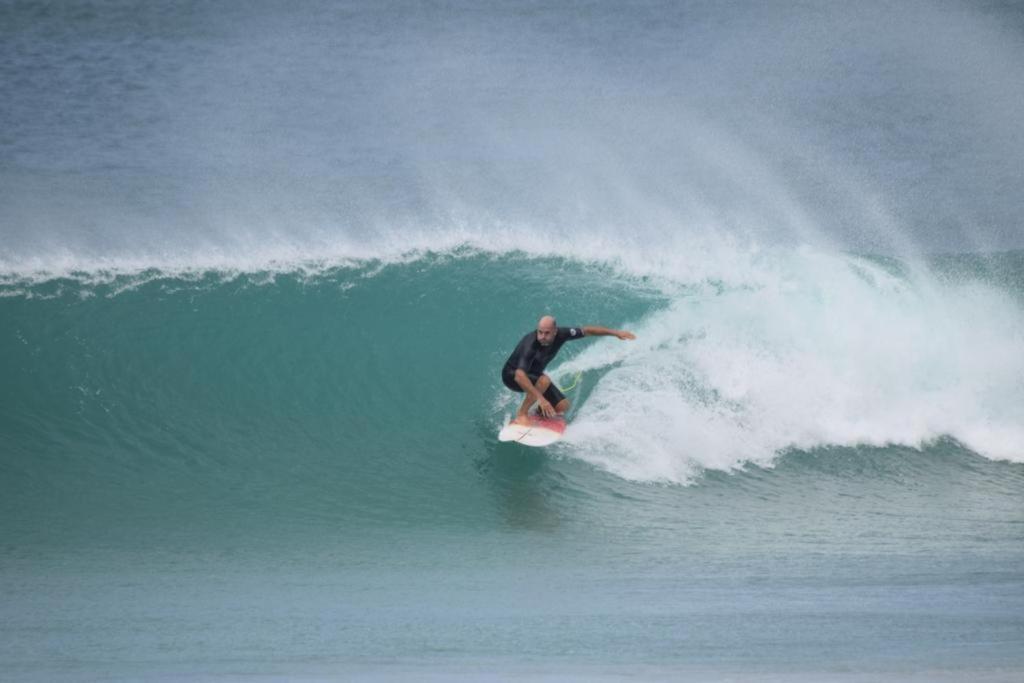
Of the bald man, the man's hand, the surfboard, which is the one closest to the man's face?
the bald man

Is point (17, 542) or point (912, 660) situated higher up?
point (912, 660)

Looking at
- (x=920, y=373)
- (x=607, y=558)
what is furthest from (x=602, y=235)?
(x=607, y=558)

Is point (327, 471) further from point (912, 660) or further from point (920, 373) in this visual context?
point (920, 373)

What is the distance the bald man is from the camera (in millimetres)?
9055

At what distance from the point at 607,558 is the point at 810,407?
3.83 meters

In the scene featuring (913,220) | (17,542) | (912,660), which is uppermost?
(912,660)

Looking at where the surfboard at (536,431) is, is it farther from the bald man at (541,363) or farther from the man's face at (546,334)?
the man's face at (546,334)

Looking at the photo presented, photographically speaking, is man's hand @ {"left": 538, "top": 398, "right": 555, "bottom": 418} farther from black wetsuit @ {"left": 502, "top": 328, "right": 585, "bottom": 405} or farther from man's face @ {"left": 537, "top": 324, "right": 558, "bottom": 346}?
man's face @ {"left": 537, "top": 324, "right": 558, "bottom": 346}

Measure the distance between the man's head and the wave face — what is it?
106cm

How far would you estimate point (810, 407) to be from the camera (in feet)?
34.1

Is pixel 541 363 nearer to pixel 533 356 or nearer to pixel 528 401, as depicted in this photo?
pixel 533 356

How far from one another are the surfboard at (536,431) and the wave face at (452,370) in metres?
0.15

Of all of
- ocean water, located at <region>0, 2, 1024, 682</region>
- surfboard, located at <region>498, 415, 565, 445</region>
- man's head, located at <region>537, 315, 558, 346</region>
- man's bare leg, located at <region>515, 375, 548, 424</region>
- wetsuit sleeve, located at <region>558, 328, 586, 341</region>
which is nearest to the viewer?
ocean water, located at <region>0, 2, 1024, 682</region>

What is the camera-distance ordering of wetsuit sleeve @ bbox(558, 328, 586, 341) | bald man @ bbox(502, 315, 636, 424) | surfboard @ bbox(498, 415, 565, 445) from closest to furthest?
bald man @ bbox(502, 315, 636, 424)
wetsuit sleeve @ bbox(558, 328, 586, 341)
surfboard @ bbox(498, 415, 565, 445)
